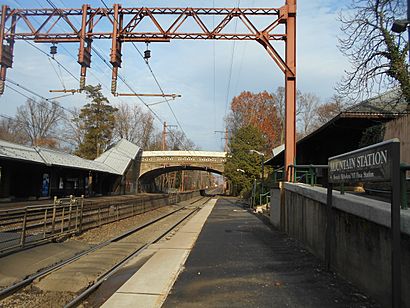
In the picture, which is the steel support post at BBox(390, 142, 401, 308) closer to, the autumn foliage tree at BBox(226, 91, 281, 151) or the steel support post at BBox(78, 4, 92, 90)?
the steel support post at BBox(78, 4, 92, 90)

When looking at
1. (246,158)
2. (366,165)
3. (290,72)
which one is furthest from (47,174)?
(366,165)

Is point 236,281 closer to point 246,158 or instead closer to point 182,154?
point 246,158

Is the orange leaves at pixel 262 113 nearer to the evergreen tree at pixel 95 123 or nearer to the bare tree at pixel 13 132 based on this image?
the evergreen tree at pixel 95 123

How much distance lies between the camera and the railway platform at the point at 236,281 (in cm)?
613

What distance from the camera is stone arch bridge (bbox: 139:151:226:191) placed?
226 ft

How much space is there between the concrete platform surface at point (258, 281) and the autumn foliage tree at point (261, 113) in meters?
50.0

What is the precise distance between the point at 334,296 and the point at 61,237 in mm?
9440

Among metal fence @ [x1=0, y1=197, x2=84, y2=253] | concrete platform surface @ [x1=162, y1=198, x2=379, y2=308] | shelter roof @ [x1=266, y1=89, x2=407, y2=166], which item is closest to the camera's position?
concrete platform surface @ [x1=162, y1=198, x2=379, y2=308]

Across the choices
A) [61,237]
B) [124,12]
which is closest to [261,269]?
[61,237]

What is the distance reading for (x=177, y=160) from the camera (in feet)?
231

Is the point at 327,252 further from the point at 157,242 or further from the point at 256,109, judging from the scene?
the point at 256,109

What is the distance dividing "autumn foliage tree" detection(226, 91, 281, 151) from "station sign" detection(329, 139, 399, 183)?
53040mm

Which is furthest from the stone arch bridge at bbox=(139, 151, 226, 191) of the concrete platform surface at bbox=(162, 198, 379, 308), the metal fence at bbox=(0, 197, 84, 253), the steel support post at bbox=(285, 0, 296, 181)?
the concrete platform surface at bbox=(162, 198, 379, 308)

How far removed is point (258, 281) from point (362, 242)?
2119 millimetres
